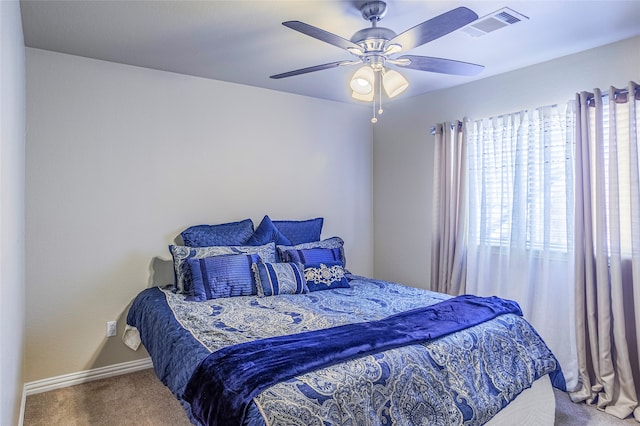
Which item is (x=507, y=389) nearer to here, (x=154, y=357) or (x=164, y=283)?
(x=154, y=357)

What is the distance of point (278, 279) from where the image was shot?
120 inches

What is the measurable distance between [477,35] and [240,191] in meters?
2.35

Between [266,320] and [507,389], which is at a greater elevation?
[266,320]

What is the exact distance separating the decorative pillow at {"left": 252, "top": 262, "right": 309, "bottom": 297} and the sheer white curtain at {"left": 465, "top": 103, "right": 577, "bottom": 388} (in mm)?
1594

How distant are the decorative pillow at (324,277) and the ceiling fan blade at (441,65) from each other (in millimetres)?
1719

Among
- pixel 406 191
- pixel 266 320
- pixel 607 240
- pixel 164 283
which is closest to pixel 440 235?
pixel 406 191

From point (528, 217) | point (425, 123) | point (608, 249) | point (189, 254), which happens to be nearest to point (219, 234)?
point (189, 254)

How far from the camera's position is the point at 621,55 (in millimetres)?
2711

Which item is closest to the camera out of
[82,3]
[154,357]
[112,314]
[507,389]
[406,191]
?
[507,389]

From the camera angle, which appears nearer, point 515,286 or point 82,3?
point 82,3

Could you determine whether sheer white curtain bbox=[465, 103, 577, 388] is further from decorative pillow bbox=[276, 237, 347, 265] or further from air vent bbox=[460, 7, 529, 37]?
decorative pillow bbox=[276, 237, 347, 265]

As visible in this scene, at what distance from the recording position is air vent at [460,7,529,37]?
2.32 metres

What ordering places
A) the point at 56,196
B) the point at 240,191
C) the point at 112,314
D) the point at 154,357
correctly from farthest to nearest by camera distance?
the point at 240,191
the point at 112,314
the point at 56,196
the point at 154,357

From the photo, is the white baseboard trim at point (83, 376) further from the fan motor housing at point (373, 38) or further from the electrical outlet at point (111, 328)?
the fan motor housing at point (373, 38)
